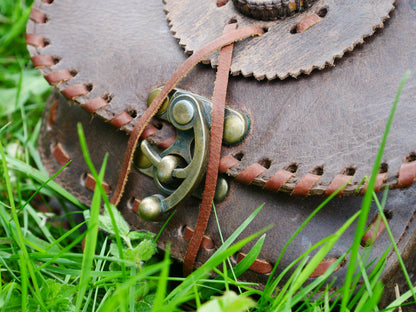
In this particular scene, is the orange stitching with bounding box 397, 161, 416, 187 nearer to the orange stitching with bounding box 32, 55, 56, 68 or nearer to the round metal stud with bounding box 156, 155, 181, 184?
the round metal stud with bounding box 156, 155, 181, 184

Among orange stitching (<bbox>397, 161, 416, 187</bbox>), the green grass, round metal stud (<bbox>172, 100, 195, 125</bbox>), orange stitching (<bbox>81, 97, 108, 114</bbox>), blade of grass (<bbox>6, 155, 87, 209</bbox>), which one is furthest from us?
blade of grass (<bbox>6, 155, 87, 209</bbox>)

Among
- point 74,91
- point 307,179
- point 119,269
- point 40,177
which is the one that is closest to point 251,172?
point 307,179

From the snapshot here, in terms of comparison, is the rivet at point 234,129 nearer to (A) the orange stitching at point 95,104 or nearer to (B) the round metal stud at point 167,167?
(B) the round metal stud at point 167,167

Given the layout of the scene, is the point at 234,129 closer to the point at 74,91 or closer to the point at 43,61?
the point at 74,91

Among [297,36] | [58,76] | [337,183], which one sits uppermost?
[297,36]

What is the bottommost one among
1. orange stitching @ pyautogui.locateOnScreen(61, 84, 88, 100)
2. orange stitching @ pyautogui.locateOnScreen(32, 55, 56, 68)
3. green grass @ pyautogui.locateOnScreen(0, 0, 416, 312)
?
green grass @ pyautogui.locateOnScreen(0, 0, 416, 312)

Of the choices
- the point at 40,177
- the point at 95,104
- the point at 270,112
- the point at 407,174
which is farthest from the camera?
the point at 40,177

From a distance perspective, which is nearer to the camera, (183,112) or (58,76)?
(183,112)

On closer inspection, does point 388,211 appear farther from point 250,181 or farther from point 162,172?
point 162,172

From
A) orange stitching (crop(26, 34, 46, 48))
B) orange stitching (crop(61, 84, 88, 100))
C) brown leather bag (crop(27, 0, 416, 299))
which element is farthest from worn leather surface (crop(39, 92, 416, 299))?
orange stitching (crop(26, 34, 46, 48))
